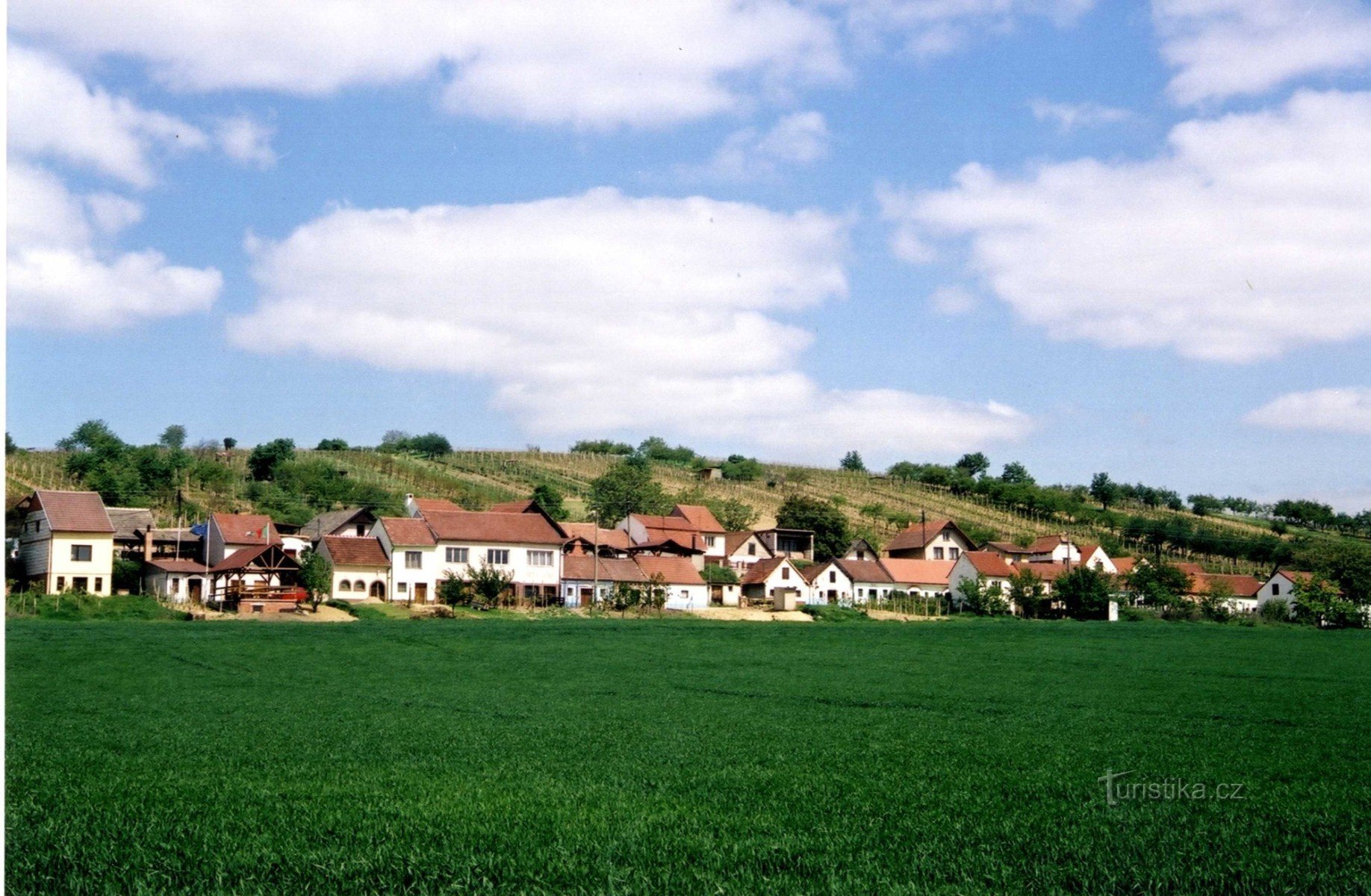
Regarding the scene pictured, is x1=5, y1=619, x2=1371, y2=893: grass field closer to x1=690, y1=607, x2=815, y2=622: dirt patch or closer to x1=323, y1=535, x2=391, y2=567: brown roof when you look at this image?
x1=690, y1=607, x2=815, y2=622: dirt patch

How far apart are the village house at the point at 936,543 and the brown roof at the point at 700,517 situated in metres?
18.8

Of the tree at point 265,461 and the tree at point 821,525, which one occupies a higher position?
the tree at point 265,461

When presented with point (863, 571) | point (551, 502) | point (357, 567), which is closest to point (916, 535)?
point (863, 571)

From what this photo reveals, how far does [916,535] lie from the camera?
108m

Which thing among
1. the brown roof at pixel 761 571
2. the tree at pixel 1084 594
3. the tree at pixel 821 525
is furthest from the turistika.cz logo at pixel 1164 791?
the tree at pixel 821 525

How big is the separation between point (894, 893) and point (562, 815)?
4282mm

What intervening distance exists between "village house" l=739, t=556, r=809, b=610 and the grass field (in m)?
48.8

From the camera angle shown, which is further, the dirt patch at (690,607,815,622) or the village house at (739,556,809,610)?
the village house at (739,556,809,610)

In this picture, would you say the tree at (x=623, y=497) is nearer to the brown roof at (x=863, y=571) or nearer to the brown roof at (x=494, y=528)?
the brown roof at (x=494, y=528)

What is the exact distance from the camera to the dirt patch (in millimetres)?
72688

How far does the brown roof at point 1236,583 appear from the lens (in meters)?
98.8

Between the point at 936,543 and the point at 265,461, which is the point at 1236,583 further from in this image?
the point at 265,461

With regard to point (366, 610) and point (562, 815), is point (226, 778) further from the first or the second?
point (366, 610)

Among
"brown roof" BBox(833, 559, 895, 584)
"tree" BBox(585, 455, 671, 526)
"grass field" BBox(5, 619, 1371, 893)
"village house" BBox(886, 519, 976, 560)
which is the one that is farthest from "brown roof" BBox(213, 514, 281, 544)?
"village house" BBox(886, 519, 976, 560)
